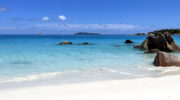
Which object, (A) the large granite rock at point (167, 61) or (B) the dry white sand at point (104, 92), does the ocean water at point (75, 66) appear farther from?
(B) the dry white sand at point (104, 92)

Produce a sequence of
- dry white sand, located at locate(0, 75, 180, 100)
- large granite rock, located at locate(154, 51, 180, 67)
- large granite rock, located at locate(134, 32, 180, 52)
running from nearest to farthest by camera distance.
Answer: dry white sand, located at locate(0, 75, 180, 100)
large granite rock, located at locate(154, 51, 180, 67)
large granite rock, located at locate(134, 32, 180, 52)

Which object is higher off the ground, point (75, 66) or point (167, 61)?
point (167, 61)

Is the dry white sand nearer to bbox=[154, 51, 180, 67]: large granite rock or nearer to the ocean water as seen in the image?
the ocean water

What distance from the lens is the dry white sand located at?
13.1 ft

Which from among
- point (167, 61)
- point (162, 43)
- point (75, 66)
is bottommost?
point (75, 66)

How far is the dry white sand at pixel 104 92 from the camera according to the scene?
4.00 m

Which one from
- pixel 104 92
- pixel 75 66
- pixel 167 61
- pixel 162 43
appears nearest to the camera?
pixel 104 92

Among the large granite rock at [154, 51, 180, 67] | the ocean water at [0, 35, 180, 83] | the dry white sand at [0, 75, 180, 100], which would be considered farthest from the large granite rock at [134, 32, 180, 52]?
the dry white sand at [0, 75, 180, 100]

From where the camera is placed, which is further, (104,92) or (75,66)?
(75,66)

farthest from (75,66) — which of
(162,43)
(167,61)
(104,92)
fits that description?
(162,43)

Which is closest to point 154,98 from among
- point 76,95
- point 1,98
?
point 76,95

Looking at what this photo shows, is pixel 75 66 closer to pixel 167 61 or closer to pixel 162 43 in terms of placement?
pixel 167 61

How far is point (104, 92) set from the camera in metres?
4.37

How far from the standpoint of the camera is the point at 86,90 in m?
4.56
